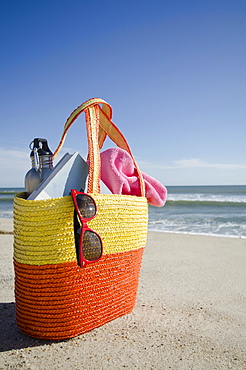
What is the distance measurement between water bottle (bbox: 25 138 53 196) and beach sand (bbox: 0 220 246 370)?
724 mm

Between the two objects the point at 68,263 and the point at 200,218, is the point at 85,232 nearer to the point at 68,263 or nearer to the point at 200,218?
the point at 68,263

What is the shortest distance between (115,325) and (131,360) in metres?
0.32

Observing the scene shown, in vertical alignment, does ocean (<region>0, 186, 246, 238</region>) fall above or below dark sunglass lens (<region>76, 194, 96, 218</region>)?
below

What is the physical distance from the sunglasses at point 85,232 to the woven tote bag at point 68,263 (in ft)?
0.09

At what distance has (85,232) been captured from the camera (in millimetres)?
1379

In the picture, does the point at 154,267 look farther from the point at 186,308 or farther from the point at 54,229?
the point at 54,229

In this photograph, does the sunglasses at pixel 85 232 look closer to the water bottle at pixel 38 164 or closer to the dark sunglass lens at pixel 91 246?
the dark sunglass lens at pixel 91 246

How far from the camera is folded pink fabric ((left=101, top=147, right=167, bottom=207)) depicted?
1773 mm

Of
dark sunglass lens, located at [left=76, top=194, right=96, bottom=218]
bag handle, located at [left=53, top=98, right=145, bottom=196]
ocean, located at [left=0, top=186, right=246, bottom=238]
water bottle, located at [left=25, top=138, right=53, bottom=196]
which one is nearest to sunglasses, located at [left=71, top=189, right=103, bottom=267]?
dark sunglass lens, located at [left=76, top=194, right=96, bottom=218]

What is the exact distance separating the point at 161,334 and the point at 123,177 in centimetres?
83

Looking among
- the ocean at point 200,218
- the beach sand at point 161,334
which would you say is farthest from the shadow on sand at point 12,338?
the ocean at point 200,218

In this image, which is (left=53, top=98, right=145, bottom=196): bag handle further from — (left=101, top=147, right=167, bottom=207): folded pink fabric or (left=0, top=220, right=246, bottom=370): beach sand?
(left=0, top=220, right=246, bottom=370): beach sand

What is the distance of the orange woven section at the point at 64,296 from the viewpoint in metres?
1.38

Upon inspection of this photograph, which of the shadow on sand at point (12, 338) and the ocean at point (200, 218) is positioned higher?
the shadow on sand at point (12, 338)
